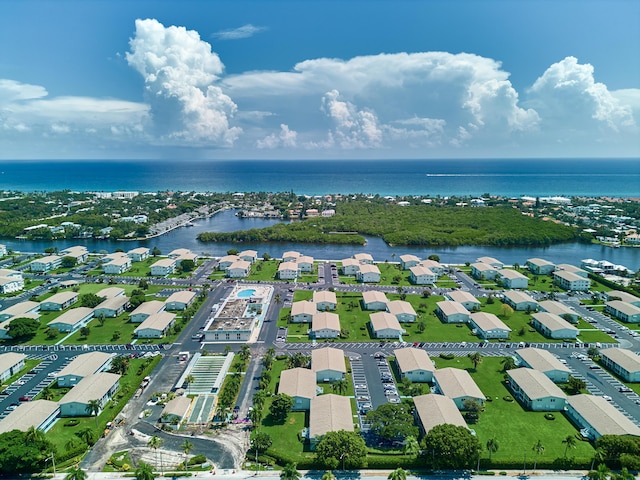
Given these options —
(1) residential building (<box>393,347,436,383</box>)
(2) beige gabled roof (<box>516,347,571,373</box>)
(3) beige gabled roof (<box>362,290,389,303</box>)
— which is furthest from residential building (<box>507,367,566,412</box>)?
(3) beige gabled roof (<box>362,290,389,303</box>)

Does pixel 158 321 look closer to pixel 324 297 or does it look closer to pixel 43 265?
pixel 324 297

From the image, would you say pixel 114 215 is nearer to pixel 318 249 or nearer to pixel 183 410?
pixel 318 249

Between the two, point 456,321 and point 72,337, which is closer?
point 72,337

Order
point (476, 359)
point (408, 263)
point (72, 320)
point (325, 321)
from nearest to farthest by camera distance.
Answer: point (476, 359)
point (325, 321)
point (72, 320)
point (408, 263)

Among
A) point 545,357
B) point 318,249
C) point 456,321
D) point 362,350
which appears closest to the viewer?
point 545,357

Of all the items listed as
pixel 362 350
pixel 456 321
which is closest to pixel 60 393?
pixel 362 350

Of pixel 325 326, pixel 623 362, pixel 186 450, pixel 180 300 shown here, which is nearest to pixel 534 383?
pixel 623 362

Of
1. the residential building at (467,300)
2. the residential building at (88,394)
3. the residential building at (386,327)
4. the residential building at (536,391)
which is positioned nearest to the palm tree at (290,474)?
the residential building at (88,394)
